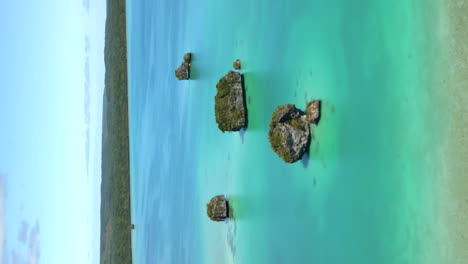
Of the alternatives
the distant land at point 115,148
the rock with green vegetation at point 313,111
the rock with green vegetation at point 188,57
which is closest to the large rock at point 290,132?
the rock with green vegetation at point 313,111

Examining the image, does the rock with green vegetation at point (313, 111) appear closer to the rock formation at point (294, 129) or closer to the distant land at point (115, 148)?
the rock formation at point (294, 129)

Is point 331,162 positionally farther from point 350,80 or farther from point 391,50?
point 391,50

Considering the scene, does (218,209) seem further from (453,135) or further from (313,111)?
(453,135)

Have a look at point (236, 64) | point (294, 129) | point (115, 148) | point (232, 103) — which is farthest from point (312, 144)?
point (115, 148)

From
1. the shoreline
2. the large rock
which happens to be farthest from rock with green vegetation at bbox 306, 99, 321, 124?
the shoreline

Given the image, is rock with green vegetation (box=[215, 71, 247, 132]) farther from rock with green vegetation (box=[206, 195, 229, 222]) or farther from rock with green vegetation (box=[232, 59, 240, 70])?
rock with green vegetation (box=[206, 195, 229, 222])
